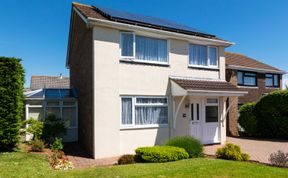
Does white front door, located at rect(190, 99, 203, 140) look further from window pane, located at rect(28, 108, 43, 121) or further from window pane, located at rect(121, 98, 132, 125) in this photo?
window pane, located at rect(28, 108, 43, 121)

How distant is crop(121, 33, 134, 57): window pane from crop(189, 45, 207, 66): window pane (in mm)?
4290

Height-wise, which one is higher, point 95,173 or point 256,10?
point 256,10

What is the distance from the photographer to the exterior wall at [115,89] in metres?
11.2

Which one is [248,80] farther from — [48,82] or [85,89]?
[48,82]

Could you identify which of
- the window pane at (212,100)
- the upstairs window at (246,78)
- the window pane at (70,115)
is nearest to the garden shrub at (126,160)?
the window pane at (70,115)

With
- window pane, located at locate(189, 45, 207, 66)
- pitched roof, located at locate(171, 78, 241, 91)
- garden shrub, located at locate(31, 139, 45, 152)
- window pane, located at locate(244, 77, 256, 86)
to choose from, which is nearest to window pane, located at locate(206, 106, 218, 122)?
pitched roof, located at locate(171, 78, 241, 91)

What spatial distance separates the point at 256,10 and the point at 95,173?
13.0 m

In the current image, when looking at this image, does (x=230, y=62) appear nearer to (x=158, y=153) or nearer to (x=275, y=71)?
(x=275, y=71)

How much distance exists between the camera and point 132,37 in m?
12.2

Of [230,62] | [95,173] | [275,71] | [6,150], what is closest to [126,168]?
[95,173]

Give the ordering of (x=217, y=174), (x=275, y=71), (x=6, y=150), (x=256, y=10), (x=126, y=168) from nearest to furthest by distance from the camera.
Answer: (x=217, y=174) < (x=126, y=168) < (x=6, y=150) < (x=256, y=10) < (x=275, y=71)

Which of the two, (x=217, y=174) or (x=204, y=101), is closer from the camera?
(x=217, y=174)

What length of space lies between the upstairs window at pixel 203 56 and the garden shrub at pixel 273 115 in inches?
218

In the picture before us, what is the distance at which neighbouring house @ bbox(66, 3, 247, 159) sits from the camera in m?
11.3
